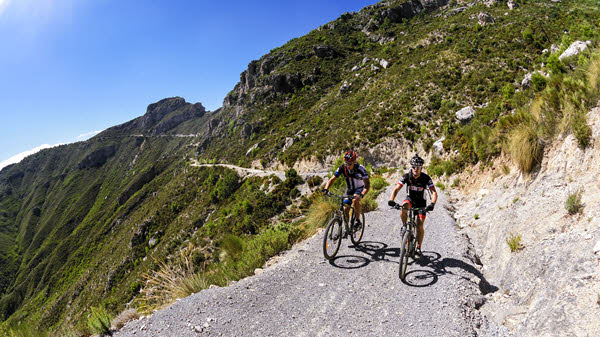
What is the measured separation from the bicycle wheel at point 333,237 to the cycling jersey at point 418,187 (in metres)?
1.96

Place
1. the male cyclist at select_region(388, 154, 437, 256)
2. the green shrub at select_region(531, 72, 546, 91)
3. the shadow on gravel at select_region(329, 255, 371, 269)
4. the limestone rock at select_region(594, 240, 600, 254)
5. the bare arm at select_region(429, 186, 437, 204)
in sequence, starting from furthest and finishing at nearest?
the green shrub at select_region(531, 72, 546, 91), the shadow on gravel at select_region(329, 255, 371, 269), the male cyclist at select_region(388, 154, 437, 256), the bare arm at select_region(429, 186, 437, 204), the limestone rock at select_region(594, 240, 600, 254)

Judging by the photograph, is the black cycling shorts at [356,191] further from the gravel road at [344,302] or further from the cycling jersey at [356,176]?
the gravel road at [344,302]

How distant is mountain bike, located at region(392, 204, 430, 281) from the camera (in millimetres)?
5426

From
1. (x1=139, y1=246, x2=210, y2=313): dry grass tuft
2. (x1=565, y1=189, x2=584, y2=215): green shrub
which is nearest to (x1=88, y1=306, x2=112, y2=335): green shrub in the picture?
(x1=139, y1=246, x2=210, y2=313): dry grass tuft

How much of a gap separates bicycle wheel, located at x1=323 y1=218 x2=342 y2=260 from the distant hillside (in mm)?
2275

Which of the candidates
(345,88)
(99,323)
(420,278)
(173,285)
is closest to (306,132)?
(345,88)

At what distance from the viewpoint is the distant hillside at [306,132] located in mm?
14086

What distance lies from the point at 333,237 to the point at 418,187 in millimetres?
2513

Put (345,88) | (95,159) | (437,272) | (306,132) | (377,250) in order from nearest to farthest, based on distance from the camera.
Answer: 1. (437,272)
2. (377,250)
3. (306,132)
4. (345,88)
5. (95,159)

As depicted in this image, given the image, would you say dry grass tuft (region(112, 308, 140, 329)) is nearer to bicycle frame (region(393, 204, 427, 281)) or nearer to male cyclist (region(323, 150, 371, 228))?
male cyclist (region(323, 150, 371, 228))

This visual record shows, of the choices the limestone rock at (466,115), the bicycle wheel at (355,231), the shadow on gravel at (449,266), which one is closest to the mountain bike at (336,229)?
the bicycle wheel at (355,231)

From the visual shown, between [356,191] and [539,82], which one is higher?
[539,82]

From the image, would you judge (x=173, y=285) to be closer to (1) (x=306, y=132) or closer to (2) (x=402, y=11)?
(1) (x=306, y=132)

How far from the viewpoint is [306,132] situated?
51906mm
